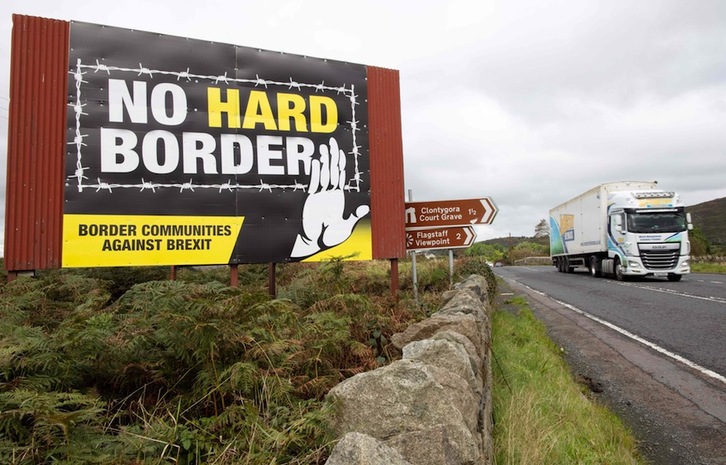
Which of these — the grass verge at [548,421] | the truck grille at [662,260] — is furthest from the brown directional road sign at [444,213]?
the truck grille at [662,260]

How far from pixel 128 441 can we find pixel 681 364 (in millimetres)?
6448

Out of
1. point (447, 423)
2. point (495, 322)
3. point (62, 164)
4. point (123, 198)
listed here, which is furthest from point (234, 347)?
point (495, 322)

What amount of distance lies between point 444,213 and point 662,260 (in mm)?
14462

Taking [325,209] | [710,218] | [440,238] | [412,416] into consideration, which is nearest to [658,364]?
[440,238]

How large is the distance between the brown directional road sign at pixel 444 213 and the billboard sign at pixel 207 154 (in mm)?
1084

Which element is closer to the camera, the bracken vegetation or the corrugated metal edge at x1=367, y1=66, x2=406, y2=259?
the bracken vegetation

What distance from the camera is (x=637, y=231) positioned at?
59.1 ft

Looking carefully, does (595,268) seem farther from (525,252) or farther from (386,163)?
(525,252)

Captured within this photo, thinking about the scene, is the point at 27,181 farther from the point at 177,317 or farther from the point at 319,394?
the point at 319,394

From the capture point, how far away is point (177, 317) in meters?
2.34

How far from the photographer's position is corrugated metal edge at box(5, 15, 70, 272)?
529cm

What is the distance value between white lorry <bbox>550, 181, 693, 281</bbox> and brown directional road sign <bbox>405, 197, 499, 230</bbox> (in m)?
13.7

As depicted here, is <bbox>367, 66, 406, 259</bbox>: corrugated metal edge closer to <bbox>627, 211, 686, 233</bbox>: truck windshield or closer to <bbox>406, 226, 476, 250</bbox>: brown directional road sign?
<bbox>406, 226, 476, 250</bbox>: brown directional road sign

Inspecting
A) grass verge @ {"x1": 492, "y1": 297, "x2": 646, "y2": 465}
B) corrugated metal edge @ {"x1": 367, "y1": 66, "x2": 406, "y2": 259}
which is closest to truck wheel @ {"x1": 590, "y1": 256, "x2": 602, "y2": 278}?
corrugated metal edge @ {"x1": 367, "y1": 66, "x2": 406, "y2": 259}
